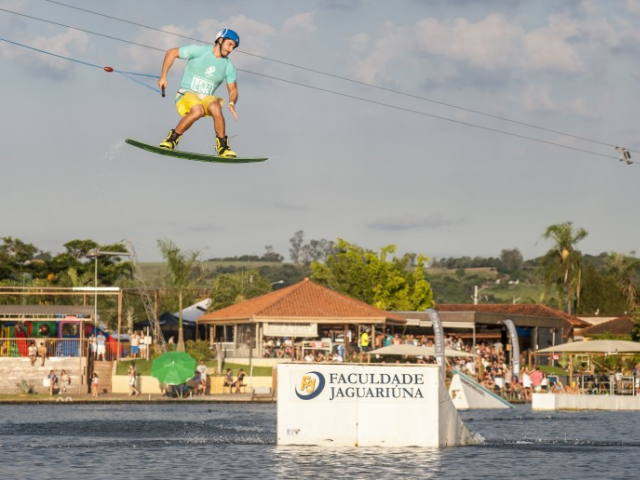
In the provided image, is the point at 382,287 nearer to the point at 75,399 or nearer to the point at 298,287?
the point at 298,287

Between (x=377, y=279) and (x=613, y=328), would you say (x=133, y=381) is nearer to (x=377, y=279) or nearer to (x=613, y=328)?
(x=377, y=279)

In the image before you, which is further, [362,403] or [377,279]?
[377,279]

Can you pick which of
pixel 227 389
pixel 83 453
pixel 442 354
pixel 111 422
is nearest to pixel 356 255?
pixel 227 389

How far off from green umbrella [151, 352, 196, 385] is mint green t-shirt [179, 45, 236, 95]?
111ft

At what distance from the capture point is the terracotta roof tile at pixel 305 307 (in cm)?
6912

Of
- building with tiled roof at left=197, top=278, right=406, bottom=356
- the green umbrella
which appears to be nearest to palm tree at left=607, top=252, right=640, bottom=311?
building with tiled roof at left=197, top=278, right=406, bottom=356

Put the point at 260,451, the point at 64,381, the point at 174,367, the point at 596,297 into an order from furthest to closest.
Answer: the point at 596,297 < the point at 64,381 < the point at 174,367 < the point at 260,451

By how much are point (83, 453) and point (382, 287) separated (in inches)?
2691

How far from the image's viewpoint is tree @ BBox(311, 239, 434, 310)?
98.0 m

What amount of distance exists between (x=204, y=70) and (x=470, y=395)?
32.8 m

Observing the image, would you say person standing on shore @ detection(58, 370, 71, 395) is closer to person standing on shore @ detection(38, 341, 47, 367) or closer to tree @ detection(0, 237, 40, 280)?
person standing on shore @ detection(38, 341, 47, 367)

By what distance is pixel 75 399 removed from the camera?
5444cm

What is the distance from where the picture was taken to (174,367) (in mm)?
55062

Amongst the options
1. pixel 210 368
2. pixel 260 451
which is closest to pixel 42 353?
pixel 210 368
